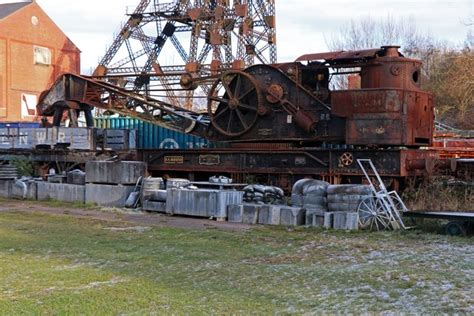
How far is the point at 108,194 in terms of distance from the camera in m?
15.7

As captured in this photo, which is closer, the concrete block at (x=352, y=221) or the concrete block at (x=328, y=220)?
the concrete block at (x=352, y=221)

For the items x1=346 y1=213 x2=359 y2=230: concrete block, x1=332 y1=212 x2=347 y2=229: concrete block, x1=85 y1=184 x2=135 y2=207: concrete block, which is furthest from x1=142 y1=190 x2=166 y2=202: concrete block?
x1=346 y1=213 x2=359 y2=230: concrete block

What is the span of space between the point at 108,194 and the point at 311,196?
5842 millimetres

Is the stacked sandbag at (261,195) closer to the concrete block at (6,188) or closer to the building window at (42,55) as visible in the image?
the concrete block at (6,188)

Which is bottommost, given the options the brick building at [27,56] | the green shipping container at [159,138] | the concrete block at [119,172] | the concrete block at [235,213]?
the concrete block at [235,213]

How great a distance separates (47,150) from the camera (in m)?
18.8

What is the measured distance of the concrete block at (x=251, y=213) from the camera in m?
12.7

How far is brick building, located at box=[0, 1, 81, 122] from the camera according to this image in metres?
50.4

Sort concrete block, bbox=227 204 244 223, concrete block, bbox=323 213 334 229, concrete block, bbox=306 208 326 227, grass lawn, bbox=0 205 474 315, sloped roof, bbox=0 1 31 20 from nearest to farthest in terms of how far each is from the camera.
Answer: grass lawn, bbox=0 205 474 315
concrete block, bbox=323 213 334 229
concrete block, bbox=306 208 326 227
concrete block, bbox=227 204 244 223
sloped roof, bbox=0 1 31 20

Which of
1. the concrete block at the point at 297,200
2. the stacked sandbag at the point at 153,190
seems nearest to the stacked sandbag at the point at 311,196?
the concrete block at the point at 297,200

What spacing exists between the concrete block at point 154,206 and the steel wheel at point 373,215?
16.3 feet

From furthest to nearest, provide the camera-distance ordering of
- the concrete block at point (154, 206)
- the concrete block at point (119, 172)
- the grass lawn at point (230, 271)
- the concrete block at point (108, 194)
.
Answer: the concrete block at point (119, 172)
the concrete block at point (108, 194)
the concrete block at point (154, 206)
the grass lawn at point (230, 271)

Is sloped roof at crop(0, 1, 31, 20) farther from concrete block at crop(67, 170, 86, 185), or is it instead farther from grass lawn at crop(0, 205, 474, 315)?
grass lawn at crop(0, 205, 474, 315)

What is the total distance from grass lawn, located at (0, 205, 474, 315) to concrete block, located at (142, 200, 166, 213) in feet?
9.28
